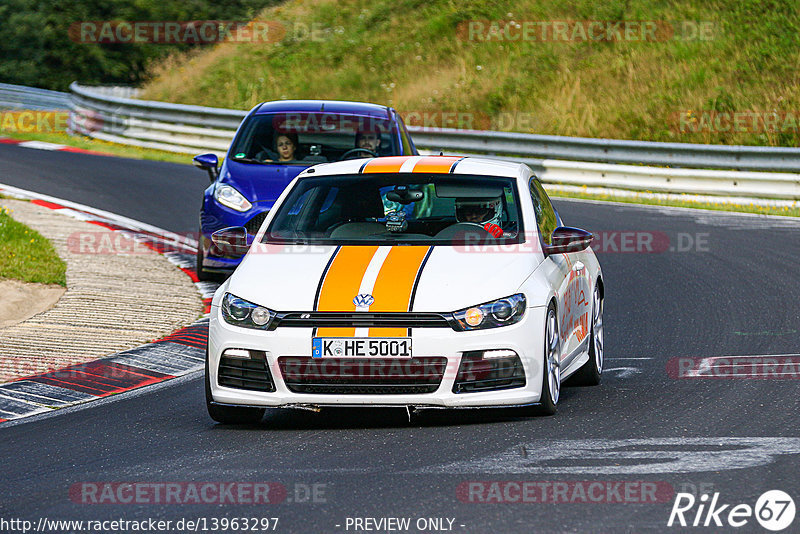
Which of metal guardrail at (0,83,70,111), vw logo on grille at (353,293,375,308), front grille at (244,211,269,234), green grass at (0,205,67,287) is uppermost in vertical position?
vw logo on grille at (353,293,375,308)

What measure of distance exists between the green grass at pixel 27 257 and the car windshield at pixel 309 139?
2159 millimetres

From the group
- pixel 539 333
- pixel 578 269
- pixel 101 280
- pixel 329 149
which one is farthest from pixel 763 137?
pixel 539 333

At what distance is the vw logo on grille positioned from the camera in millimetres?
6953

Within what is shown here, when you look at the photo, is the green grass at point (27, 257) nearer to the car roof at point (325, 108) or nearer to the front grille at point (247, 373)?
the car roof at point (325, 108)

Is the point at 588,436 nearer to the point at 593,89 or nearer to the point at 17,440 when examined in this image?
the point at 17,440

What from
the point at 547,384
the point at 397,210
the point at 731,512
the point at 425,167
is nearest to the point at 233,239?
the point at 397,210

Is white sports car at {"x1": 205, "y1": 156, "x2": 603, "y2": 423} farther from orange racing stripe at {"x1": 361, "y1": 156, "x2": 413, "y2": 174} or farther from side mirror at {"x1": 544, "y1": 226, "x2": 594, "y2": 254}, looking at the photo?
orange racing stripe at {"x1": 361, "y1": 156, "x2": 413, "y2": 174}

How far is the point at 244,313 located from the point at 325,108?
7.41 m

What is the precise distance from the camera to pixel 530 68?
3117 cm

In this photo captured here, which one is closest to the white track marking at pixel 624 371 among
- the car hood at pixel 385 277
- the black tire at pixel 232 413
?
the car hood at pixel 385 277

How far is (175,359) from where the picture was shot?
9711 millimetres

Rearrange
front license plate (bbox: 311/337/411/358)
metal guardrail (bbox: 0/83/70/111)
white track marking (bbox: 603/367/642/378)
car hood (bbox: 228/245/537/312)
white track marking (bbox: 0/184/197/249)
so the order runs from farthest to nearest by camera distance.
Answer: metal guardrail (bbox: 0/83/70/111), white track marking (bbox: 0/184/197/249), white track marking (bbox: 603/367/642/378), car hood (bbox: 228/245/537/312), front license plate (bbox: 311/337/411/358)

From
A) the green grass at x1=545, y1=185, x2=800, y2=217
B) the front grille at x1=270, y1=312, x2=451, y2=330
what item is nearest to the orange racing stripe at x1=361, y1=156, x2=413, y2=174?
the front grille at x1=270, y1=312, x2=451, y2=330

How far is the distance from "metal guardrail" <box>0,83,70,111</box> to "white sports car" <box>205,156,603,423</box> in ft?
94.4
